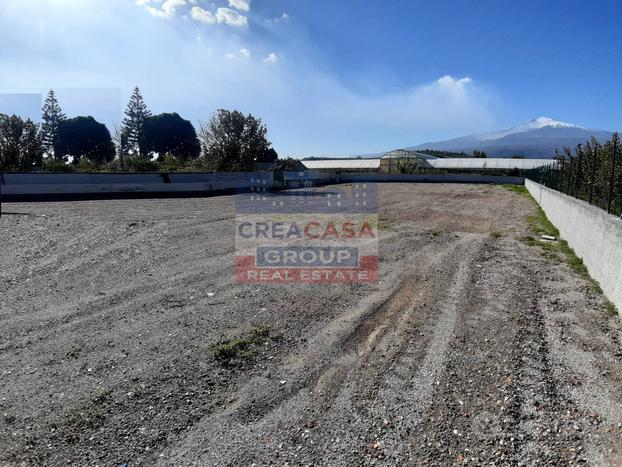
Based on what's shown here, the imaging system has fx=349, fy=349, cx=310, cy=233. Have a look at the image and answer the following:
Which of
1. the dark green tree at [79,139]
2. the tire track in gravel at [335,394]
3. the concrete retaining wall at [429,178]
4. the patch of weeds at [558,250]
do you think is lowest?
the tire track in gravel at [335,394]

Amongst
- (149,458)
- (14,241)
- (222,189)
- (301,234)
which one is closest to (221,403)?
(149,458)

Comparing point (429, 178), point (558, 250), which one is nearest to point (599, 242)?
point (558, 250)

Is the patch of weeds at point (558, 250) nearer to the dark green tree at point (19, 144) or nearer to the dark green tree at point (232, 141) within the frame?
the dark green tree at point (232, 141)

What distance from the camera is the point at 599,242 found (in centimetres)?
573

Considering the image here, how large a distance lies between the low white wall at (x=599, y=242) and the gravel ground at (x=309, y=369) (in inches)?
11.7

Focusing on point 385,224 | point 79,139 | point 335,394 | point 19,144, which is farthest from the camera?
point 79,139

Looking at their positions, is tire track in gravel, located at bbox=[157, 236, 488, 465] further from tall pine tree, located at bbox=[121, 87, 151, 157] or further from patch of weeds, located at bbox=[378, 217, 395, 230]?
tall pine tree, located at bbox=[121, 87, 151, 157]

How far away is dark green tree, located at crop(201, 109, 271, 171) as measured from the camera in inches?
1318

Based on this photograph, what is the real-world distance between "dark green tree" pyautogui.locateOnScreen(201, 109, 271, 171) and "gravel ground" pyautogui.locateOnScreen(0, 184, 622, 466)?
2803cm

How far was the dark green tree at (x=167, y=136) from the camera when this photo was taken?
5522 centimetres

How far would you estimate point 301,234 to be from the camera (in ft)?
31.7

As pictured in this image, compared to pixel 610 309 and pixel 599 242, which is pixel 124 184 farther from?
pixel 610 309

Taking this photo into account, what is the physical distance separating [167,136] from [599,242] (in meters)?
59.2

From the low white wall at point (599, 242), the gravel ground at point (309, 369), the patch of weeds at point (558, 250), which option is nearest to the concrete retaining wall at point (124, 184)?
the gravel ground at point (309, 369)
